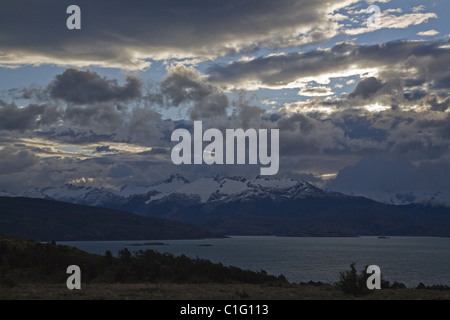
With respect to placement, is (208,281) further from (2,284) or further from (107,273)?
(2,284)

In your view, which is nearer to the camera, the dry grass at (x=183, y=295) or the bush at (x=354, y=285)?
the dry grass at (x=183, y=295)

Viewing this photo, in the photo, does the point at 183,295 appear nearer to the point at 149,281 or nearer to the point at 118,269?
the point at 149,281

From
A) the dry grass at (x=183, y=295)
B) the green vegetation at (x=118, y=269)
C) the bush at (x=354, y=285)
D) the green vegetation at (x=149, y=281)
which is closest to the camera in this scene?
the dry grass at (x=183, y=295)

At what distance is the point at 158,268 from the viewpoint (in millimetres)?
60875

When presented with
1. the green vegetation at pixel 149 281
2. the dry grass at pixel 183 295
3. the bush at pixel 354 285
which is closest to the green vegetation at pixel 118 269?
the green vegetation at pixel 149 281

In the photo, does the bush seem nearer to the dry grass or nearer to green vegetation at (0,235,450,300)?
green vegetation at (0,235,450,300)

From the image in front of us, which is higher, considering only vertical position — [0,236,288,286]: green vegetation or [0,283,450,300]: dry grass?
[0,236,288,286]: green vegetation


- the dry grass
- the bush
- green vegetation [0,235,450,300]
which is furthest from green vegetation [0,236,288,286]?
the dry grass

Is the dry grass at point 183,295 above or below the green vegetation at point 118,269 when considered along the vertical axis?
below

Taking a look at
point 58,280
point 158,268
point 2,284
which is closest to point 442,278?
point 158,268

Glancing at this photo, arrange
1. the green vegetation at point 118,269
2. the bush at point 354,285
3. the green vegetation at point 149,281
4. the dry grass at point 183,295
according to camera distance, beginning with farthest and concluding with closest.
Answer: the green vegetation at point 118,269 < the bush at point 354,285 < the green vegetation at point 149,281 < the dry grass at point 183,295

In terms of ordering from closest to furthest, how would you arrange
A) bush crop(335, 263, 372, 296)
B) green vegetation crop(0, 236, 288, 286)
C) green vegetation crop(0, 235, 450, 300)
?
1. green vegetation crop(0, 235, 450, 300)
2. bush crop(335, 263, 372, 296)
3. green vegetation crop(0, 236, 288, 286)

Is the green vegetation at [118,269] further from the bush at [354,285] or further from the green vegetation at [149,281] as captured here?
the bush at [354,285]
